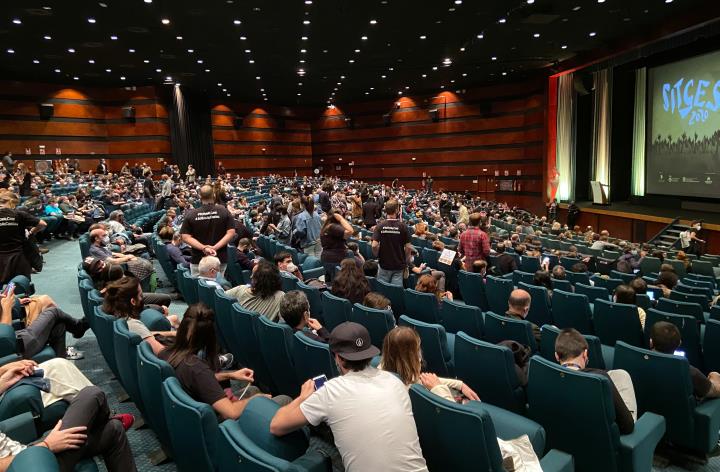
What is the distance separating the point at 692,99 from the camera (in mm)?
15750

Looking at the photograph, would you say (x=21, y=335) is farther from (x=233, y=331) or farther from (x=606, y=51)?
(x=606, y=51)

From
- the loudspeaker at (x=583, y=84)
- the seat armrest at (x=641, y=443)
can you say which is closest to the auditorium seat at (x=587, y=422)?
the seat armrest at (x=641, y=443)

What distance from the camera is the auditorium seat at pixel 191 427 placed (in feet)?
6.26

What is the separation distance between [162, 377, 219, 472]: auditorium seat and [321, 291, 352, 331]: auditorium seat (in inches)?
83.9

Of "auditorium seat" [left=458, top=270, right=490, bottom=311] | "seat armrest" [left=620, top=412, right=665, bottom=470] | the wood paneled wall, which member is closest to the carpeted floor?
"seat armrest" [left=620, top=412, right=665, bottom=470]

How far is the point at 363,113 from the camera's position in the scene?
1184 inches

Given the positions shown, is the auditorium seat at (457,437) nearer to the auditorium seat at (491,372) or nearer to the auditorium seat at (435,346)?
the auditorium seat at (491,372)

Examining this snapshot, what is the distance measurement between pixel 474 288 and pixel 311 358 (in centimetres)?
388

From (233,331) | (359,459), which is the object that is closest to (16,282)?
(233,331)

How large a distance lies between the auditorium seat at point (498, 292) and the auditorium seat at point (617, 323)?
1063 mm

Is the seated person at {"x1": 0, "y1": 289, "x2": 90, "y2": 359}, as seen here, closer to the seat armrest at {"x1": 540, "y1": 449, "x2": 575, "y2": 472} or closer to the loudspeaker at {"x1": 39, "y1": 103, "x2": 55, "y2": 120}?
the seat armrest at {"x1": 540, "y1": 449, "x2": 575, "y2": 472}

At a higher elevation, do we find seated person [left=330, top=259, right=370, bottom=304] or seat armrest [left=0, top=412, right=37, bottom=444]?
seated person [left=330, top=259, right=370, bottom=304]

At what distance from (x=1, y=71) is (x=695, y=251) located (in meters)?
24.2

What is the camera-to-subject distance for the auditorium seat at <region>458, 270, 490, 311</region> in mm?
6211
